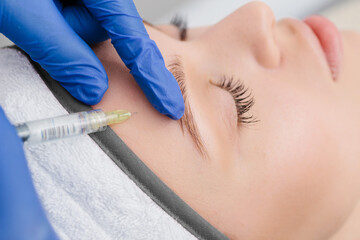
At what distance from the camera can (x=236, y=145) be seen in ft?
2.64

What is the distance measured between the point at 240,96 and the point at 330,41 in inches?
17.9

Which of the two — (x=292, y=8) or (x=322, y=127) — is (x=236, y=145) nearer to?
(x=322, y=127)

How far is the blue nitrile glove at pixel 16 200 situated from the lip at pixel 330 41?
885 millimetres

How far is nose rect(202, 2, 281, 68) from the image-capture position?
896 millimetres

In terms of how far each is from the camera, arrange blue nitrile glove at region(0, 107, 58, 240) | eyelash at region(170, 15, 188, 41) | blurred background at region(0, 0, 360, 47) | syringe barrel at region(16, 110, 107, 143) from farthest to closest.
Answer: blurred background at region(0, 0, 360, 47) → eyelash at region(170, 15, 188, 41) → syringe barrel at region(16, 110, 107, 143) → blue nitrile glove at region(0, 107, 58, 240)

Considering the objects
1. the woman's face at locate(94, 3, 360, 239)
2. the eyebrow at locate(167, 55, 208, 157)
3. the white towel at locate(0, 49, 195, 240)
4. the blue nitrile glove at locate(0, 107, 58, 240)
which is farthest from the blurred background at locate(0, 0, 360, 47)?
the blue nitrile glove at locate(0, 107, 58, 240)

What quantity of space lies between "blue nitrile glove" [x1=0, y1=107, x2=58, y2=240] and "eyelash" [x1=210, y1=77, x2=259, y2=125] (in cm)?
51

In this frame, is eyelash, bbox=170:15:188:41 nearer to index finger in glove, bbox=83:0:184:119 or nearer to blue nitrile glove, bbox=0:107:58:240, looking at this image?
index finger in glove, bbox=83:0:184:119

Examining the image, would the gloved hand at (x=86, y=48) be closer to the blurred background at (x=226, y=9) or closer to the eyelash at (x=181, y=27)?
the eyelash at (x=181, y=27)

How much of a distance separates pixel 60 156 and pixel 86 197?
11 centimetres

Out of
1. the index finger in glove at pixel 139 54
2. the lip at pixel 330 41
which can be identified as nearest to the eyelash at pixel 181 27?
the index finger in glove at pixel 139 54

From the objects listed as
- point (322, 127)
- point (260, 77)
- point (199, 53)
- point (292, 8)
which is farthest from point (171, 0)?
point (322, 127)

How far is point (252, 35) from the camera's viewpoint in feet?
3.02

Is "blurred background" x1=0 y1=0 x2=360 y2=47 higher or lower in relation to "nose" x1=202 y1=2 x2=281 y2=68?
lower
